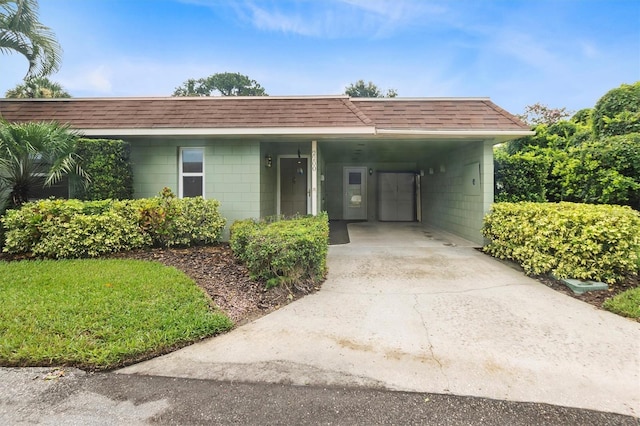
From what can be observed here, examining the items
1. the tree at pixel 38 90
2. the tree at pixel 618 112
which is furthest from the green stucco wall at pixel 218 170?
the tree at pixel 38 90

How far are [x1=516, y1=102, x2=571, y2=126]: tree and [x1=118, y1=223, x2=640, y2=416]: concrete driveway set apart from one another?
938 inches

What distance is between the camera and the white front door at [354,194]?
47.1ft

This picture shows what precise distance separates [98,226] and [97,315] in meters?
3.16

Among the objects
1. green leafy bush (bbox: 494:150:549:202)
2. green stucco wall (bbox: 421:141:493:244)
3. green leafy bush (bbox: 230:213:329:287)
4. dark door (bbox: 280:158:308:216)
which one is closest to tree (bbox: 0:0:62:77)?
dark door (bbox: 280:158:308:216)

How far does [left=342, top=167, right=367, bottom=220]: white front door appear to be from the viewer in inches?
566

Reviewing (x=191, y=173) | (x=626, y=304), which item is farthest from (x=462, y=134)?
(x=191, y=173)

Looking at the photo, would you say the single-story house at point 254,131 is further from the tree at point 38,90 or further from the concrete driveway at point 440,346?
the tree at point 38,90

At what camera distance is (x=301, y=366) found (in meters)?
2.90

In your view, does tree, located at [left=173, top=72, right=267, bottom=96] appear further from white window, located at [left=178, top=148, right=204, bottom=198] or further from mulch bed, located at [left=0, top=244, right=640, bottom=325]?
mulch bed, located at [left=0, top=244, right=640, bottom=325]

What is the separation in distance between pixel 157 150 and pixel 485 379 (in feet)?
27.1

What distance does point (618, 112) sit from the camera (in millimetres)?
8039

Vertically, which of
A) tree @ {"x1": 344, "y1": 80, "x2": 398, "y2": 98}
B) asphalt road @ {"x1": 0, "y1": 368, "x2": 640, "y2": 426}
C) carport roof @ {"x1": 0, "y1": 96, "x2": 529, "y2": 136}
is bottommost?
asphalt road @ {"x1": 0, "y1": 368, "x2": 640, "y2": 426}

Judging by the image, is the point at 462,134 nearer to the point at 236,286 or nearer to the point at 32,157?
the point at 236,286

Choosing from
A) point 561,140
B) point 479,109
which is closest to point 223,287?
point 479,109
